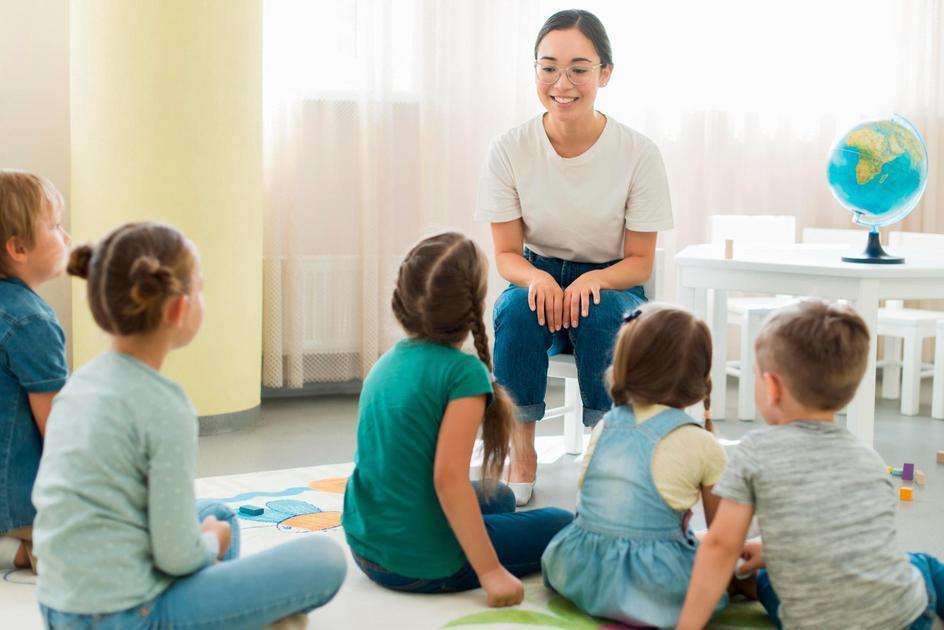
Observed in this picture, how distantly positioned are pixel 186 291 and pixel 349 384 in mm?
2507

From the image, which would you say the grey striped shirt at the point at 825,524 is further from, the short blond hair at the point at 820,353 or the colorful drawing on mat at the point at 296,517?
the colorful drawing on mat at the point at 296,517

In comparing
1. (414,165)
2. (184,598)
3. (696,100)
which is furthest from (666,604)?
(696,100)

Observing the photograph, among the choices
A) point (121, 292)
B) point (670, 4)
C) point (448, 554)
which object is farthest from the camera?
point (670, 4)

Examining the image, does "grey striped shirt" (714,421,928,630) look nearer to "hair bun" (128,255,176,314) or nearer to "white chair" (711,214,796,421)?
"hair bun" (128,255,176,314)

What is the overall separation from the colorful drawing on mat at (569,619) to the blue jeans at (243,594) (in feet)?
0.94

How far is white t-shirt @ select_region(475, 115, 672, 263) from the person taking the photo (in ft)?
8.80

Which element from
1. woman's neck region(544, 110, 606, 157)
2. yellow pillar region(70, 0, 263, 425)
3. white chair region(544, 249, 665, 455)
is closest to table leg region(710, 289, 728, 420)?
white chair region(544, 249, 665, 455)

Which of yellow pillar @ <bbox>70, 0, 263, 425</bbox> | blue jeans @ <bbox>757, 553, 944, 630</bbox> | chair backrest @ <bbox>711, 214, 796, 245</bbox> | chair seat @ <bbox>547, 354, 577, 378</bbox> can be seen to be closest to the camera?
blue jeans @ <bbox>757, 553, 944, 630</bbox>

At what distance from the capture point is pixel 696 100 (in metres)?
4.25

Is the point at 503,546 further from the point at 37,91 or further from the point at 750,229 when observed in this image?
the point at 750,229

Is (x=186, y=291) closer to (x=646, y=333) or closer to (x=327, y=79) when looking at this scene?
(x=646, y=333)

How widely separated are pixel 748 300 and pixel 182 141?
6.81ft

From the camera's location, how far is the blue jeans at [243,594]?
1462 millimetres

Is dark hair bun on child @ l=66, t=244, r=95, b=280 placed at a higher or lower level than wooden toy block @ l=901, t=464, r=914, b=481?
higher
